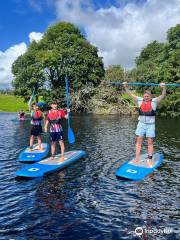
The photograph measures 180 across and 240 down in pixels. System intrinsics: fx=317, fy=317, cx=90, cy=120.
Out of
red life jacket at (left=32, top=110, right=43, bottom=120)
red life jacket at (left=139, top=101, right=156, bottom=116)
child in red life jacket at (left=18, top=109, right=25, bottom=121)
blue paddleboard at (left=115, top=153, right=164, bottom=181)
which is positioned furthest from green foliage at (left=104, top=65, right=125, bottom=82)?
red life jacket at (left=139, top=101, right=156, bottom=116)

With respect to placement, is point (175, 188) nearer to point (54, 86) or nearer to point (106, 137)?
point (106, 137)

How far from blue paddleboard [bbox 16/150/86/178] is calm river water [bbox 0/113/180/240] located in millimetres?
258

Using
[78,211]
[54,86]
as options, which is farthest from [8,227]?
[54,86]

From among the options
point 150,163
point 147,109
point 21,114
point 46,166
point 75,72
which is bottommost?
point 46,166

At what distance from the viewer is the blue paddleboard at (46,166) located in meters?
12.2

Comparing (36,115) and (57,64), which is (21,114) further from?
(36,115)

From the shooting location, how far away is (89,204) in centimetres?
956

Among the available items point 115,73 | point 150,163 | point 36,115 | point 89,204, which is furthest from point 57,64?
point 89,204

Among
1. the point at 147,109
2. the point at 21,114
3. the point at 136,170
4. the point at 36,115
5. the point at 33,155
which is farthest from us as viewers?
the point at 21,114

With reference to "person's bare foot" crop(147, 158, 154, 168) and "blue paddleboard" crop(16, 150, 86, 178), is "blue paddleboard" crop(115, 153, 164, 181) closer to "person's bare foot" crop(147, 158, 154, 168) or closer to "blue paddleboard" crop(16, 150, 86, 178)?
"person's bare foot" crop(147, 158, 154, 168)

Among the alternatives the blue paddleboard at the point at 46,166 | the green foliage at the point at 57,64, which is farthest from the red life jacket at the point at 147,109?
the green foliage at the point at 57,64

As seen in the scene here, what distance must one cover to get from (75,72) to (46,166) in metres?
39.0

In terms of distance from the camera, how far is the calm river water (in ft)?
25.3

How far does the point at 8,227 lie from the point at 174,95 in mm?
39341
